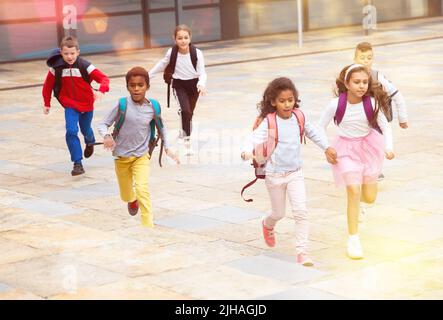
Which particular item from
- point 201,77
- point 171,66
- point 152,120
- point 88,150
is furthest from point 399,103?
point 88,150

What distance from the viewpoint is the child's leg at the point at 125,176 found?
34.4 ft

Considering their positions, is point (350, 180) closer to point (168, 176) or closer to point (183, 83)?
point (168, 176)

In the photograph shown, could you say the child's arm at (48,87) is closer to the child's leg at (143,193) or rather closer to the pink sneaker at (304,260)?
the child's leg at (143,193)

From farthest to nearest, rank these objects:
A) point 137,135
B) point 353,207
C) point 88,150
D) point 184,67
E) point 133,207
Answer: point 184,67, point 88,150, point 133,207, point 137,135, point 353,207

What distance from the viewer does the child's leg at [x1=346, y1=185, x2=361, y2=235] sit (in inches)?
355

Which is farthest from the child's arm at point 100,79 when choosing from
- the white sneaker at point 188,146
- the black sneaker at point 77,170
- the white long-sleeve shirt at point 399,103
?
the white long-sleeve shirt at point 399,103

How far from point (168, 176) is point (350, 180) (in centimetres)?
428

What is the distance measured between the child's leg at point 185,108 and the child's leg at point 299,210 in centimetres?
568

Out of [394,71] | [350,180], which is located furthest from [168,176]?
[394,71]

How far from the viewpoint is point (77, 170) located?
13320 mm

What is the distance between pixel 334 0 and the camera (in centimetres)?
3388

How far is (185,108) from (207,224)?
4176 mm

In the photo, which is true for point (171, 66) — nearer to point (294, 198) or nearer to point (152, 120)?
point (152, 120)

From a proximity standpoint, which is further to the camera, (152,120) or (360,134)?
(152,120)
